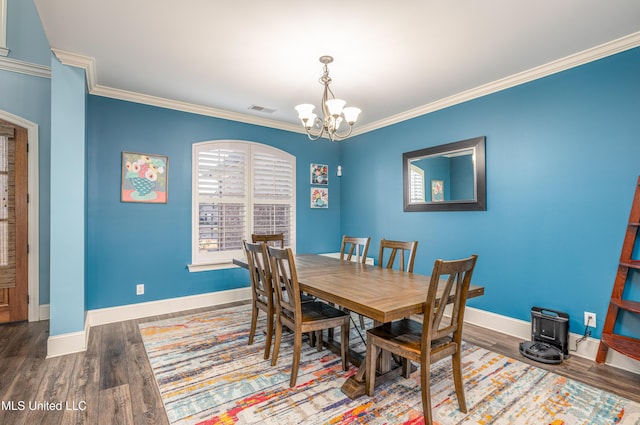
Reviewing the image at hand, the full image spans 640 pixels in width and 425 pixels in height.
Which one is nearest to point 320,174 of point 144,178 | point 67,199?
point 144,178

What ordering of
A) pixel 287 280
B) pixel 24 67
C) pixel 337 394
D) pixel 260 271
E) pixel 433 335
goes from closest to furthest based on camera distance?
pixel 433 335 → pixel 337 394 → pixel 287 280 → pixel 260 271 → pixel 24 67

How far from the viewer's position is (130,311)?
11.7 feet

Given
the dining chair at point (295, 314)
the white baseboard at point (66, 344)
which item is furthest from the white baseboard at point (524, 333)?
the white baseboard at point (66, 344)

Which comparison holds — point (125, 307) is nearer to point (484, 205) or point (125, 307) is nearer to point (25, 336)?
point (25, 336)

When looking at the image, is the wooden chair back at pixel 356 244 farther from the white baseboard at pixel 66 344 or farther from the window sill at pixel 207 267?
the white baseboard at pixel 66 344

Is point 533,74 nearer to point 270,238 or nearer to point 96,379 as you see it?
point 270,238

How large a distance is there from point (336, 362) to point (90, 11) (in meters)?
3.14

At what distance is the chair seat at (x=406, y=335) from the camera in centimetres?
183

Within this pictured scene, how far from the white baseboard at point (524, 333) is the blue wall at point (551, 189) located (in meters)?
0.07

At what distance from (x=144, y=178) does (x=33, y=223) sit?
1.26 meters

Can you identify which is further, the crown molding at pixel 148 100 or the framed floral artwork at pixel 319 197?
the framed floral artwork at pixel 319 197

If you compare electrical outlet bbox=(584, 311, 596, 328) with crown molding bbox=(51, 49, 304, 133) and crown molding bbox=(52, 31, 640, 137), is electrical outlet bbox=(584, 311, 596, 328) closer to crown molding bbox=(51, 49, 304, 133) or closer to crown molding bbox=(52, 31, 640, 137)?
crown molding bbox=(52, 31, 640, 137)

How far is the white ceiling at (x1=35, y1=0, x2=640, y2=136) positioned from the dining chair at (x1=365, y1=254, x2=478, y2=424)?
1.72m

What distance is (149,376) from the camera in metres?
2.35
